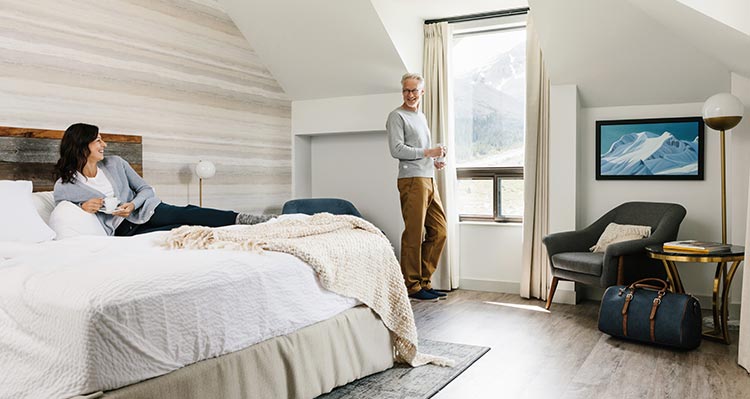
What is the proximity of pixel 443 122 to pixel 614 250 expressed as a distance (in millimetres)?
1857

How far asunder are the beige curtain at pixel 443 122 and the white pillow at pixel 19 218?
10.4 feet

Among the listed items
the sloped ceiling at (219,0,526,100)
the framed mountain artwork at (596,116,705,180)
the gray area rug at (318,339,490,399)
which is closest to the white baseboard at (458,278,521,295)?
the framed mountain artwork at (596,116,705,180)

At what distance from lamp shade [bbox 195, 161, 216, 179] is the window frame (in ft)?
6.98

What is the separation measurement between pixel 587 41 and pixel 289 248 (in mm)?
2937

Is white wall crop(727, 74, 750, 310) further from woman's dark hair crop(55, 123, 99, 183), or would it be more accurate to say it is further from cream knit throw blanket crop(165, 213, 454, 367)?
woman's dark hair crop(55, 123, 99, 183)

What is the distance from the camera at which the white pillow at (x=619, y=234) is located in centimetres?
458

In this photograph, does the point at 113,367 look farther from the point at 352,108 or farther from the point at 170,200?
the point at 352,108

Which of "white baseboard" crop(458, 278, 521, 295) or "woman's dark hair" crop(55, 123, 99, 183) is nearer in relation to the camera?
"woman's dark hair" crop(55, 123, 99, 183)

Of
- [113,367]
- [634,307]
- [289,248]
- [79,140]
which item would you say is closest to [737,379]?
[634,307]

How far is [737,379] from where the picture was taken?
3.11 m

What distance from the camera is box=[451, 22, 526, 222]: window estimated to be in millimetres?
5445

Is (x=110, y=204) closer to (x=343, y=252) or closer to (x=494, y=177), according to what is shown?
(x=343, y=252)

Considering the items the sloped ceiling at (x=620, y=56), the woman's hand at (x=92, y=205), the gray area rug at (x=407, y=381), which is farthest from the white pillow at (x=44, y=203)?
the sloped ceiling at (x=620, y=56)

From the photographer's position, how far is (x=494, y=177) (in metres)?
5.56
